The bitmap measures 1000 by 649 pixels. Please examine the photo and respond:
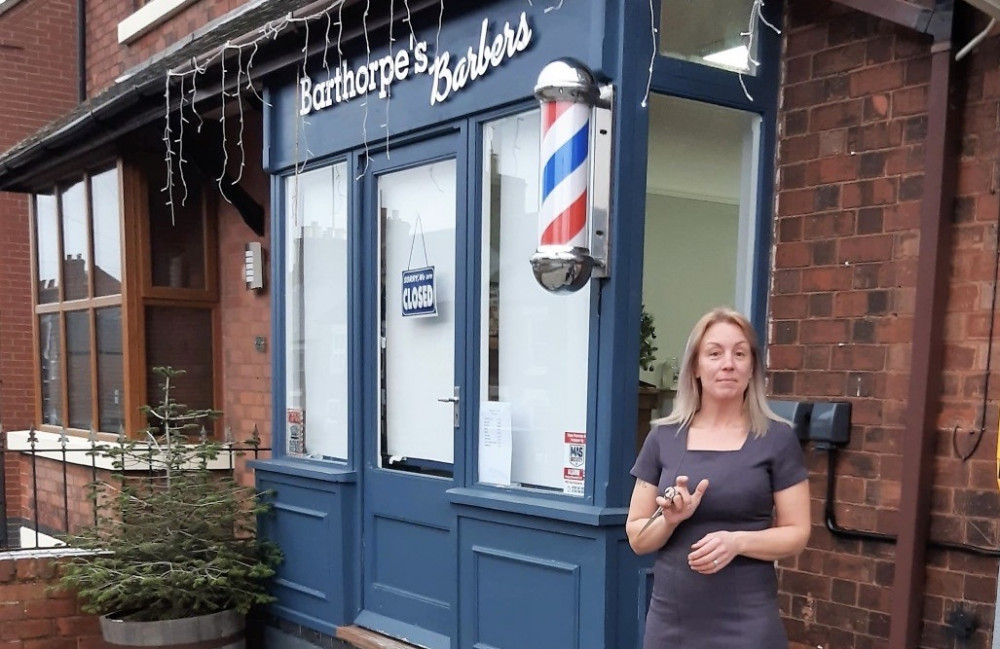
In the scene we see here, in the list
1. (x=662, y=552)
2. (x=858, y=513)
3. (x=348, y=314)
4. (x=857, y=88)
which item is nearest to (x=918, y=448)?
(x=858, y=513)

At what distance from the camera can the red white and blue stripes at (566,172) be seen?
297 cm

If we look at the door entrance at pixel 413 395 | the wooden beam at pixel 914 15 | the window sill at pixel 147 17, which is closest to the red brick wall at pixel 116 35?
the window sill at pixel 147 17

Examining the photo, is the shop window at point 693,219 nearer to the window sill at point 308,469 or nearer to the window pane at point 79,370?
the window sill at point 308,469

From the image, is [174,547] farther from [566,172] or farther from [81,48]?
[81,48]

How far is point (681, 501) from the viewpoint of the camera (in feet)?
6.78

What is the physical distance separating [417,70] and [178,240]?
3.07 m

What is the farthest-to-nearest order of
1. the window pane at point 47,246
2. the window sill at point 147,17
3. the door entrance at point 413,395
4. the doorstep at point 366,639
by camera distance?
the window pane at point 47,246
the window sill at point 147,17
the doorstep at point 366,639
the door entrance at point 413,395

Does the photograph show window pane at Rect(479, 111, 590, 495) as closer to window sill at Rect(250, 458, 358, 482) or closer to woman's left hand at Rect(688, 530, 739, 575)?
window sill at Rect(250, 458, 358, 482)

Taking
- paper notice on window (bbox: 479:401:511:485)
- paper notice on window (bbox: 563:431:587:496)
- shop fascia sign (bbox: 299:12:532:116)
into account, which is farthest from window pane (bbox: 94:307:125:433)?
paper notice on window (bbox: 563:431:587:496)

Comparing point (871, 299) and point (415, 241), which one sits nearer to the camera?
point (871, 299)

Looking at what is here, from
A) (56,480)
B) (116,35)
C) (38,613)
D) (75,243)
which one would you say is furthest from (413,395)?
(116,35)

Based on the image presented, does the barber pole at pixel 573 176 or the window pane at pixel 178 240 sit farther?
the window pane at pixel 178 240

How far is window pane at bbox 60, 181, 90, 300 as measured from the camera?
6.57m

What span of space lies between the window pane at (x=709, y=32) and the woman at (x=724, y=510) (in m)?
1.38
